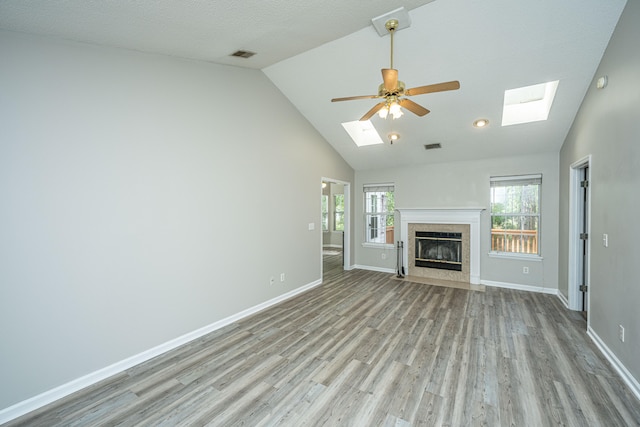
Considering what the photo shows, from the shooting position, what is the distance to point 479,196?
5.32 meters

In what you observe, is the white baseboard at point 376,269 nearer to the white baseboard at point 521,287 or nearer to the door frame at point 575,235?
the white baseboard at point 521,287

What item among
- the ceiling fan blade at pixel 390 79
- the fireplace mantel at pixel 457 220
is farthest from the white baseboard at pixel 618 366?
the ceiling fan blade at pixel 390 79

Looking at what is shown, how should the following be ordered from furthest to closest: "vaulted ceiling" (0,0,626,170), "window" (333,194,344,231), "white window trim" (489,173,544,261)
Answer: "window" (333,194,344,231), "white window trim" (489,173,544,261), "vaulted ceiling" (0,0,626,170)

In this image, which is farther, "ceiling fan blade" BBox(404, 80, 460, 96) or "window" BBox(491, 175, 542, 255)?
"window" BBox(491, 175, 542, 255)

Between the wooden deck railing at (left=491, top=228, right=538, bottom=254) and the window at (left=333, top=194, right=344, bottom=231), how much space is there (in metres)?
5.55

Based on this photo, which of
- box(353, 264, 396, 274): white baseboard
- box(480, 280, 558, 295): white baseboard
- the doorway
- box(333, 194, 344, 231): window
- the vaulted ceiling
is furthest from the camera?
box(333, 194, 344, 231): window

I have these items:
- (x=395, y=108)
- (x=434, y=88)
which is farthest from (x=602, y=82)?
(x=395, y=108)

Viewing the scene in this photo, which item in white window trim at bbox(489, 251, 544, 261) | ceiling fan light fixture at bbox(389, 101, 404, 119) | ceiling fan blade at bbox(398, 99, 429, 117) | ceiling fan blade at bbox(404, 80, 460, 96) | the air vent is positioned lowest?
white window trim at bbox(489, 251, 544, 261)

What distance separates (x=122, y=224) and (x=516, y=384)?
3725 mm

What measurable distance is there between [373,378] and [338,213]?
8103 millimetres

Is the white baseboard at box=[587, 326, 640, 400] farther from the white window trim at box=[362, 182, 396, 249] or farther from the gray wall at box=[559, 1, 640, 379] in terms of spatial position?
the white window trim at box=[362, 182, 396, 249]

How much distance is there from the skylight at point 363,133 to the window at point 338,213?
461cm

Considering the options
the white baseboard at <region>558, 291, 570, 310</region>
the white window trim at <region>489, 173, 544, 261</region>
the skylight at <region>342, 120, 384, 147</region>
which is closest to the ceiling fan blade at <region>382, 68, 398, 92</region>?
the skylight at <region>342, 120, 384, 147</region>

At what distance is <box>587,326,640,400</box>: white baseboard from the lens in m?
2.14
